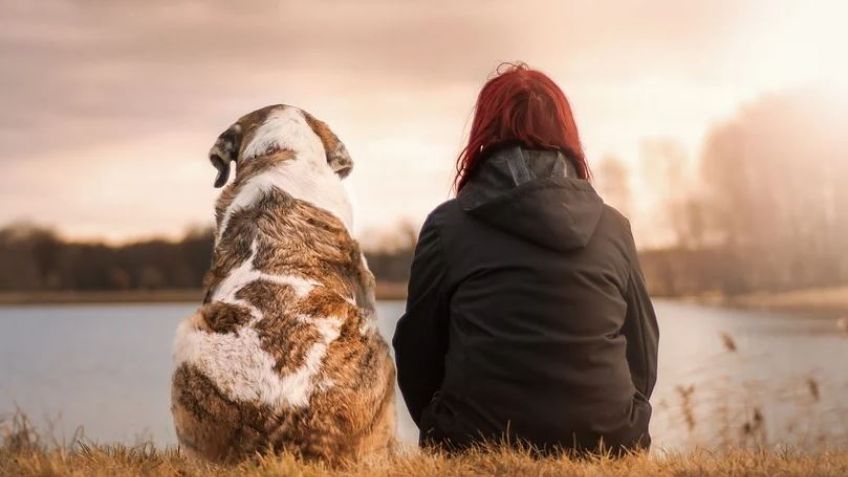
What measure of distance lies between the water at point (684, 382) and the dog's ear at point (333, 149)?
3.77 feet

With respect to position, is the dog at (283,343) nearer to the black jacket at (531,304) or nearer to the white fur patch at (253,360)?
the white fur patch at (253,360)

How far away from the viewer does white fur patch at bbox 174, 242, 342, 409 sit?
503cm

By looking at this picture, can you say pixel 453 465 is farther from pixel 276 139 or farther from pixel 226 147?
pixel 226 147

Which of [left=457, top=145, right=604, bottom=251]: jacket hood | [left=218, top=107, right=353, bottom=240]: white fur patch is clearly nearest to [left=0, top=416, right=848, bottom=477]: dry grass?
[left=457, top=145, right=604, bottom=251]: jacket hood

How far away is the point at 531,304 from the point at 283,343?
1.29 m

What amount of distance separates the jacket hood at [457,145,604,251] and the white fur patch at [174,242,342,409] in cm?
101

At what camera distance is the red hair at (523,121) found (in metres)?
5.44

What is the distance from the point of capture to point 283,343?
200 inches

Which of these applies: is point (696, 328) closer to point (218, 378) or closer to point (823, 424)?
point (823, 424)

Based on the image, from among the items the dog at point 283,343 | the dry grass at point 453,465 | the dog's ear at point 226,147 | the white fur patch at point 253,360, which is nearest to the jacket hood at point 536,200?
the dog at point 283,343

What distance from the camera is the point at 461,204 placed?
5.34 meters

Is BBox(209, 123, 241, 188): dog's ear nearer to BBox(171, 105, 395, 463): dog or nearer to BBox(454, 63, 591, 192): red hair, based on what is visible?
BBox(171, 105, 395, 463): dog

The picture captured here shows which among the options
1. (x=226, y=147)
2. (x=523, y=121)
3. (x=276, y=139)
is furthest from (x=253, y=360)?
(x=226, y=147)

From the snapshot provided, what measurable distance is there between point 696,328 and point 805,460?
54.9 feet
